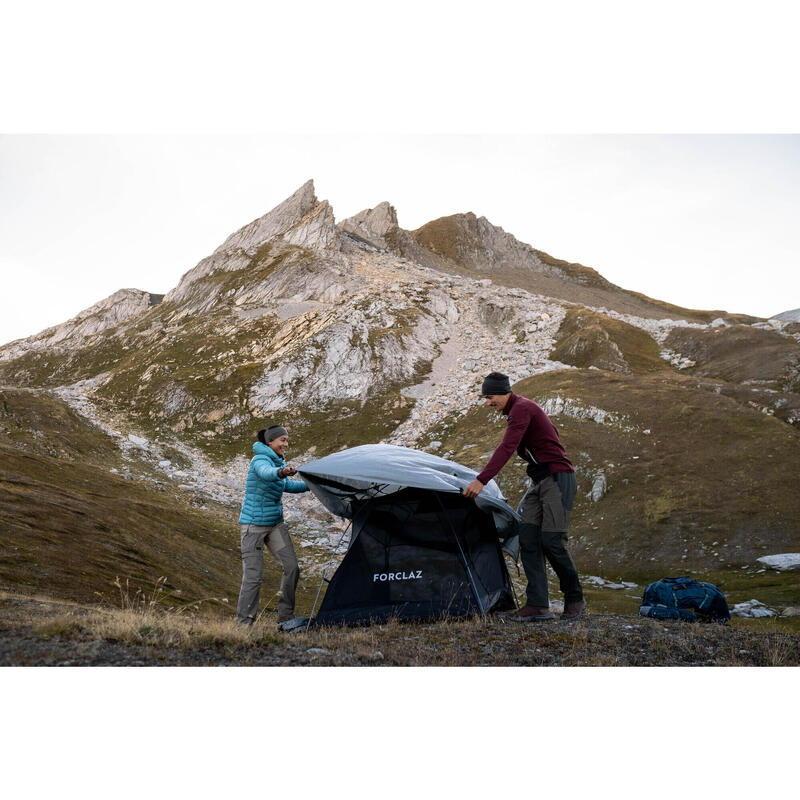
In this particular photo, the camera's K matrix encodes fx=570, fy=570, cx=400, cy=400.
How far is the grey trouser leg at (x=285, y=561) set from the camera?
9.85 metres

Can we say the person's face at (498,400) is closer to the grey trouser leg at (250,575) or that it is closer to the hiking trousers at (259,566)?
the hiking trousers at (259,566)

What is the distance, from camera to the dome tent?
32.9 feet

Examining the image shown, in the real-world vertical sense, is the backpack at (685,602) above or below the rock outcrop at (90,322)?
below

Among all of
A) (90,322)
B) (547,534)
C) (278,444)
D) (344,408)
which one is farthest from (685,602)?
(90,322)

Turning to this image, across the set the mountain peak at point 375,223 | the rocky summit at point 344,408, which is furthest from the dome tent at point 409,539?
the mountain peak at point 375,223

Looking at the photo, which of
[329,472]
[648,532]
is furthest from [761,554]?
[329,472]

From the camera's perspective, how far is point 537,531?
9.04m

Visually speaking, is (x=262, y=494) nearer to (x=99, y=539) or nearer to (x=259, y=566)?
(x=259, y=566)

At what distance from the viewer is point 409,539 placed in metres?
10.6

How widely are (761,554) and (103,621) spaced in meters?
22.1

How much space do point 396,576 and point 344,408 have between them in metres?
40.7

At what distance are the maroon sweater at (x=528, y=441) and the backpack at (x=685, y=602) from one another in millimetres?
3963

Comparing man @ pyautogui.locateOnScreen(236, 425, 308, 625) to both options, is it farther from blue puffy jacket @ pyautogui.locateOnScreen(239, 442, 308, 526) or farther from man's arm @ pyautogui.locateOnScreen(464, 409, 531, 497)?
man's arm @ pyautogui.locateOnScreen(464, 409, 531, 497)

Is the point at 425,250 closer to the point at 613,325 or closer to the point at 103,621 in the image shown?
the point at 613,325
